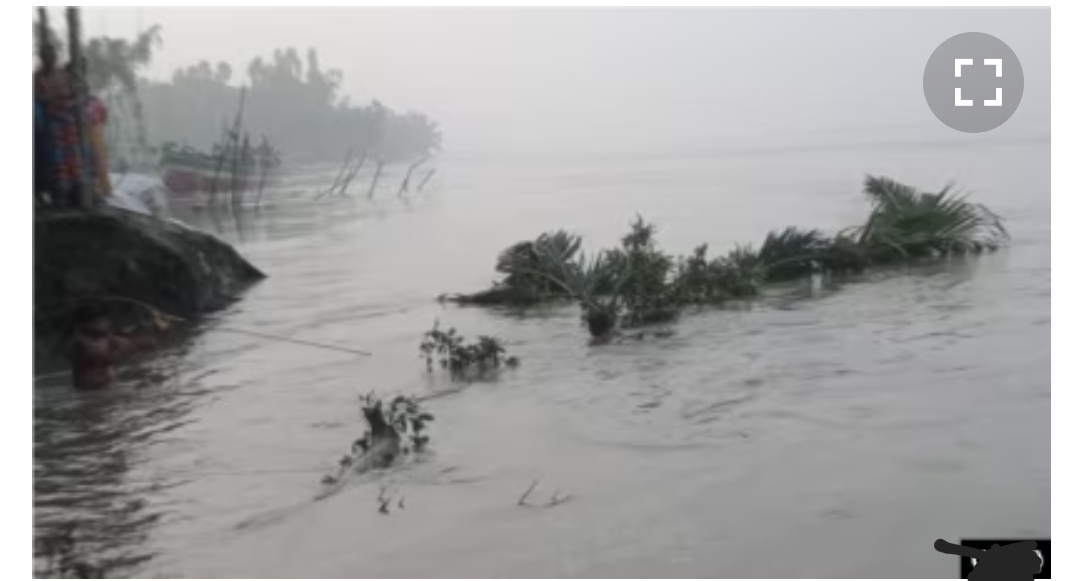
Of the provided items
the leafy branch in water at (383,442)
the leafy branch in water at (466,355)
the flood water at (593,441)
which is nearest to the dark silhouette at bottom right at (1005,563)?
the flood water at (593,441)

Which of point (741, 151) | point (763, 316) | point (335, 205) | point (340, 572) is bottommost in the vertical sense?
point (340, 572)

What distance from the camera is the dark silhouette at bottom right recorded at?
3506 mm

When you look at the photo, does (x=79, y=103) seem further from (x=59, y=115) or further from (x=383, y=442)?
(x=383, y=442)

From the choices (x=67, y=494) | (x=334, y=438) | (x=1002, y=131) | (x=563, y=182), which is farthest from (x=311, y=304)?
(x=1002, y=131)

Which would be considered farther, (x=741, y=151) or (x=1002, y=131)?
(x=741, y=151)

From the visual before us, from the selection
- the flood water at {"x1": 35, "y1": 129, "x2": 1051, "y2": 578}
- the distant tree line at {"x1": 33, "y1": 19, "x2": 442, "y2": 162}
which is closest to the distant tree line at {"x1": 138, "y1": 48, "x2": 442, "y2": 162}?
the distant tree line at {"x1": 33, "y1": 19, "x2": 442, "y2": 162}

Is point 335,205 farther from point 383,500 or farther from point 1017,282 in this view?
point 383,500

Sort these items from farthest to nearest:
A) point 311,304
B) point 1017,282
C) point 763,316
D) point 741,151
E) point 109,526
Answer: point 741,151
point 311,304
point 1017,282
point 763,316
point 109,526

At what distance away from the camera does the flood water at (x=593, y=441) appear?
489 cm

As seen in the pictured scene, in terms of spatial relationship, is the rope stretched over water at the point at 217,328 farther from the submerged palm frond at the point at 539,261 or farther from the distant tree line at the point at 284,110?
the distant tree line at the point at 284,110

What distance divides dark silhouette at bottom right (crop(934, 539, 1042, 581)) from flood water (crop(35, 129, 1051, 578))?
0.80 meters

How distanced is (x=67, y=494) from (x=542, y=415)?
2.87 metres

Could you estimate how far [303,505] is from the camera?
18.6 feet

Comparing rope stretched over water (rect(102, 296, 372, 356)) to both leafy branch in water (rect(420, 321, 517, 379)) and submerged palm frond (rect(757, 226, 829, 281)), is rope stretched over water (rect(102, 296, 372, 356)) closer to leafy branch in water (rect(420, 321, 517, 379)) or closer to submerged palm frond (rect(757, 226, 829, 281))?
leafy branch in water (rect(420, 321, 517, 379))
